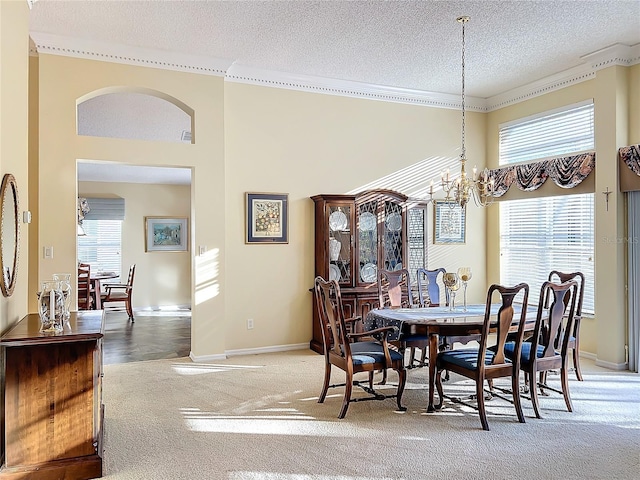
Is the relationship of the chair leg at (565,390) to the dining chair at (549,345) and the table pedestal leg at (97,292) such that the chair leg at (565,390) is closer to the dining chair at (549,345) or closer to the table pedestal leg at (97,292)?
the dining chair at (549,345)

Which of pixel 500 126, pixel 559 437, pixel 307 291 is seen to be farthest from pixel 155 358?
pixel 500 126

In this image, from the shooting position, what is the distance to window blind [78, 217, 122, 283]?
10.1m

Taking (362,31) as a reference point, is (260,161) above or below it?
below

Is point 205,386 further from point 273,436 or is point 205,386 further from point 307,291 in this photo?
point 307,291

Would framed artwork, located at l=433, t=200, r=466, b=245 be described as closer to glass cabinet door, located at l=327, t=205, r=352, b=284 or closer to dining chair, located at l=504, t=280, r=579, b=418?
glass cabinet door, located at l=327, t=205, r=352, b=284

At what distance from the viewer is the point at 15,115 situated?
317 cm

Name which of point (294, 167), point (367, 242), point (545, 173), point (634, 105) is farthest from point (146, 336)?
point (634, 105)

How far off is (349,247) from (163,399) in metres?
2.71

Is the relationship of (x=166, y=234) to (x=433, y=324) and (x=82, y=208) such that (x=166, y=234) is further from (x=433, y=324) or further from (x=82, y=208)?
(x=433, y=324)

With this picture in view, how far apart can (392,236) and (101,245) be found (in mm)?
6527

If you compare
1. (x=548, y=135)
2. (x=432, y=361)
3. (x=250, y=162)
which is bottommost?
(x=432, y=361)

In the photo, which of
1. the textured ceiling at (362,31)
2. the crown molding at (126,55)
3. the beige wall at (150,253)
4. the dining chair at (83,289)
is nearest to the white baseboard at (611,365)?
the textured ceiling at (362,31)

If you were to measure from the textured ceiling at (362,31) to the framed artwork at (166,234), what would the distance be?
573 centimetres

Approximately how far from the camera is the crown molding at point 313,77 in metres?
4.98
